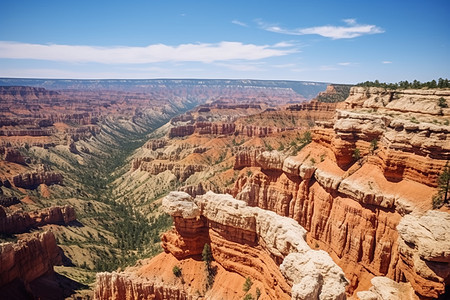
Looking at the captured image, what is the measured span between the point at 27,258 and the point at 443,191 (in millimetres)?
55581

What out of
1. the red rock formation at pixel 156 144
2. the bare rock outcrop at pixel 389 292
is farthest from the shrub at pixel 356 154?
the red rock formation at pixel 156 144

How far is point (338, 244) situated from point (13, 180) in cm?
10530

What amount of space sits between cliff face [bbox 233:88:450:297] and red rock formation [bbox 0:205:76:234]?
50980 mm

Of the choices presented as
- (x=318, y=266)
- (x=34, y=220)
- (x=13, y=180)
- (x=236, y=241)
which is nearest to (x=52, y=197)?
(x=13, y=180)

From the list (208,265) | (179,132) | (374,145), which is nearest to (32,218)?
(208,265)

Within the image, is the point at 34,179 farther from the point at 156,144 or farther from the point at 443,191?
the point at 443,191

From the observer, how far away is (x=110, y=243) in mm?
79938

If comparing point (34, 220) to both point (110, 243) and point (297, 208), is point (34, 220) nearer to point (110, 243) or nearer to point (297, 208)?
point (110, 243)

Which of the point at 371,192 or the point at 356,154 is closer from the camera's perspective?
the point at 371,192

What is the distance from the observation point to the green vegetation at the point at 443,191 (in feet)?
106

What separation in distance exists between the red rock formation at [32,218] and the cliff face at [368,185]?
51.0 metres

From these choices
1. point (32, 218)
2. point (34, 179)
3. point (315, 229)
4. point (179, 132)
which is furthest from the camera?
point (179, 132)

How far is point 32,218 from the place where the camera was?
248ft

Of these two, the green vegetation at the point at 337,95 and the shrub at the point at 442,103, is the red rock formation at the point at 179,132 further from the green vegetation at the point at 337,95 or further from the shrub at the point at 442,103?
the shrub at the point at 442,103
